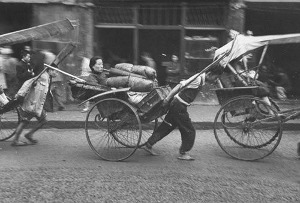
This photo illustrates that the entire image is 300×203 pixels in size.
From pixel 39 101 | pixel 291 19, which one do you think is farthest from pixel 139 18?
pixel 39 101

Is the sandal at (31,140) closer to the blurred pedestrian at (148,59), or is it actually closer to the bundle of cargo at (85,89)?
the bundle of cargo at (85,89)

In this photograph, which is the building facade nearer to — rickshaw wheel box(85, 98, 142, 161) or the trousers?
rickshaw wheel box(85, 98, 142, 161)

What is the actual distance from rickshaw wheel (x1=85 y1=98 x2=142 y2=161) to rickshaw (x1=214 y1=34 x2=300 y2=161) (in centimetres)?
129

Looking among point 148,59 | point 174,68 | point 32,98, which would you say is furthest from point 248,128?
point 148,59

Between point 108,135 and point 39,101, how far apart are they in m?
1.44

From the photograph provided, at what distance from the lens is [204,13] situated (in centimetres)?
1091

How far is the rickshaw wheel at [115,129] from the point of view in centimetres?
580

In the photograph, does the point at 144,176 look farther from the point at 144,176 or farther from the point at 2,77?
the point at 2,77

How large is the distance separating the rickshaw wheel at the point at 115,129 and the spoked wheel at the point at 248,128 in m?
1.29

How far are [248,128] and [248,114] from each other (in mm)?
217

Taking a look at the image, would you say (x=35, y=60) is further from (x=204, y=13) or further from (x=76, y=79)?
(x=204, y=13)

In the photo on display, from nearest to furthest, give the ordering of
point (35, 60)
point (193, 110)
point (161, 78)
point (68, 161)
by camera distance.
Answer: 1. point (68, 161)
2. point (35, 60)
3. point (193, 110)
4. point (161, 78)

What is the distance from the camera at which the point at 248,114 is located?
611cm

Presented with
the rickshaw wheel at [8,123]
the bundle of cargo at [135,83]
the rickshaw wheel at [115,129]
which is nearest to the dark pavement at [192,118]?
the rickshaw wheel at [8,123]
